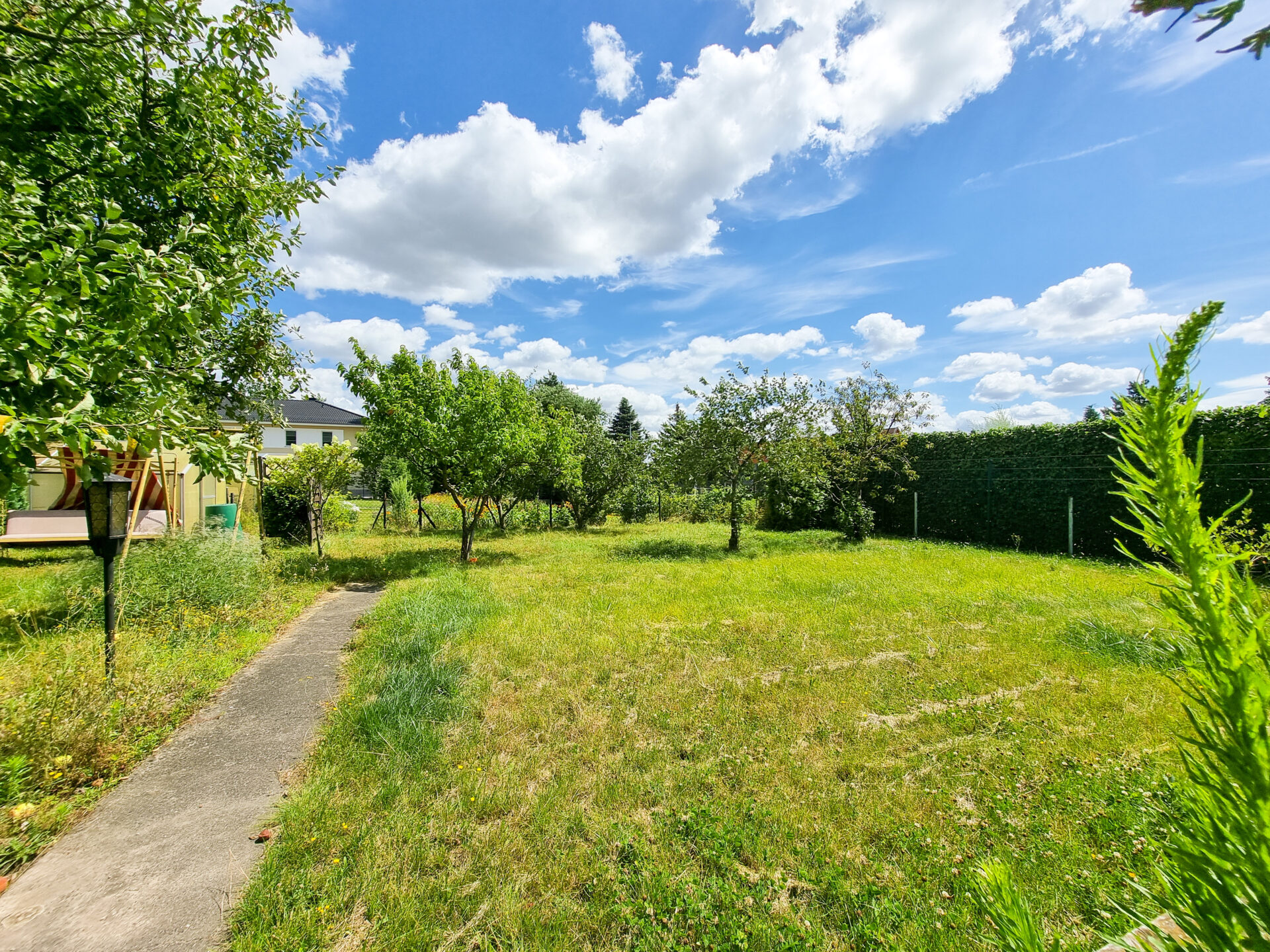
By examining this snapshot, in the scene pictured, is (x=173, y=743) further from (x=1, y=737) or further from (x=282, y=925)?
(x=282, y=925)

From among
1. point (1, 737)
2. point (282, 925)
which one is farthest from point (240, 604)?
point (282, 925)

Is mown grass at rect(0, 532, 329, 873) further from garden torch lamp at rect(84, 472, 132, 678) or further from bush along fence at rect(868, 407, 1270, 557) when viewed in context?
bush along fence at rect(868, 407, 1270, 557)

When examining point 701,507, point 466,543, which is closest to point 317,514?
point 466,543

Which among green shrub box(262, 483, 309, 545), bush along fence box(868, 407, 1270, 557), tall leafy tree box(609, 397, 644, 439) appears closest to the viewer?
bush along fence box(868, 407, 1270, 557)

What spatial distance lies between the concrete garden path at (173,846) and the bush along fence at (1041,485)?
39.1ft

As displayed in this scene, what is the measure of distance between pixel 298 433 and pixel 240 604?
114ft

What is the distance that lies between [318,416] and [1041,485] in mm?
39667

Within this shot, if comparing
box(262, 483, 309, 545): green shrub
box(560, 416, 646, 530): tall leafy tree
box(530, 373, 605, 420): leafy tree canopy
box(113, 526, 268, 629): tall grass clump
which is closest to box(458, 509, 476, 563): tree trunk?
box(113, 526, 268, 629): tall grass clump

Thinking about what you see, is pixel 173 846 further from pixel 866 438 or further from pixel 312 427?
pixel 312 427

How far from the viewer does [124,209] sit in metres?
4.36

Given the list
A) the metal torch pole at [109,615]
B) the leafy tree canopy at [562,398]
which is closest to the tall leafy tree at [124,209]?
the metal torch pole at [109,615]

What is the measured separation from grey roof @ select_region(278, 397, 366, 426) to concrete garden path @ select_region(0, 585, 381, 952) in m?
35.5

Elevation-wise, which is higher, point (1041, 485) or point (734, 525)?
point (1041, 485)

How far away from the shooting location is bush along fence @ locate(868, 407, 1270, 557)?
933cm
